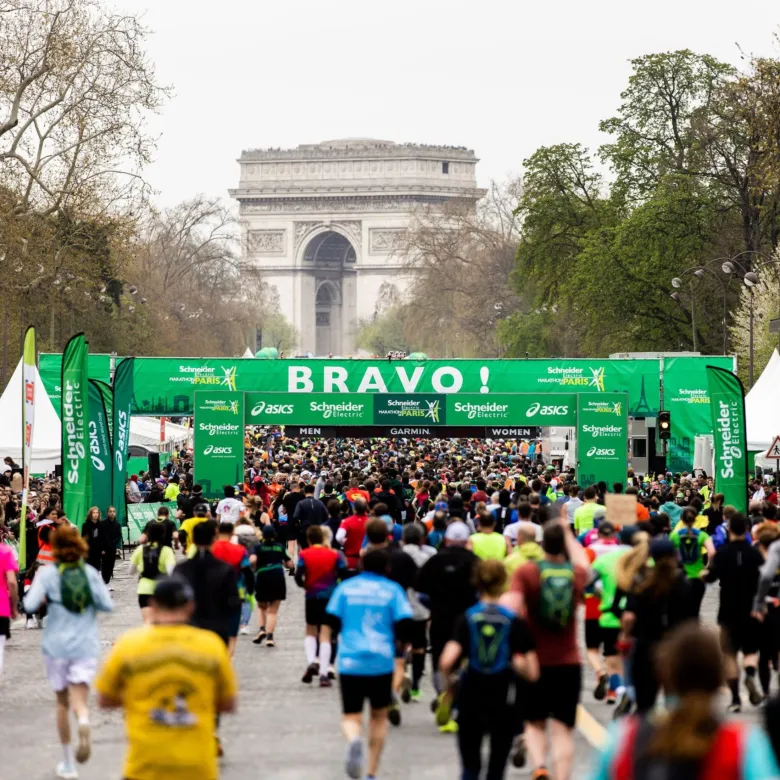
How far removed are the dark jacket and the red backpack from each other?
590 centimetres

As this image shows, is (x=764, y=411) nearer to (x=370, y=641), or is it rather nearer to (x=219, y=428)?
(x=219, y=428)

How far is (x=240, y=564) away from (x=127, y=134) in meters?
33.0

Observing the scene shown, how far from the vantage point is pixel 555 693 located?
9.83m

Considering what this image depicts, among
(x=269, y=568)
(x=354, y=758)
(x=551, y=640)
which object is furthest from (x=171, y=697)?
(x=269, y=568)

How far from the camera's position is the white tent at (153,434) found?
45688mm

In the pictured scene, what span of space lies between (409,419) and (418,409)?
25 centimetres

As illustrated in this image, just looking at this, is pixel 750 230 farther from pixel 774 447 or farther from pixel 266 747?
pixel 266 747

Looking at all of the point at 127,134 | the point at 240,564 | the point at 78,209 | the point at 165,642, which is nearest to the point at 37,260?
the point at 78,209

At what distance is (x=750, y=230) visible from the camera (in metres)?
57.8

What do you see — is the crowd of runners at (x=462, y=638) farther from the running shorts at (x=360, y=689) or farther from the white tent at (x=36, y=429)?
the white tent at (x=36, y=429)

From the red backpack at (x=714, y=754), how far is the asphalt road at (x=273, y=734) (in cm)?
527

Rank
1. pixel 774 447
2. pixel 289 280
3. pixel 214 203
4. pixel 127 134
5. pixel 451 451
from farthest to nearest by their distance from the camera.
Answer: pixel 289 280 < pixel 214 203 < pixel 451 451 < pixel 127 134 < pixel 774 447

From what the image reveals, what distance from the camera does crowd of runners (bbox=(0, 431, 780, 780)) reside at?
19.7 feet

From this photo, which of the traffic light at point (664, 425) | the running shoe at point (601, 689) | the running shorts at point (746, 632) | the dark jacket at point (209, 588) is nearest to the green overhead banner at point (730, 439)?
the running shoe at point (601, 689)
